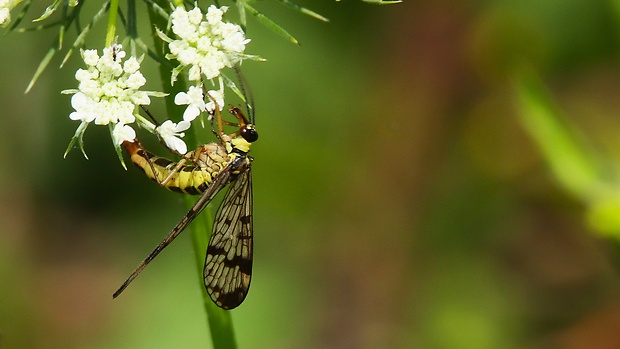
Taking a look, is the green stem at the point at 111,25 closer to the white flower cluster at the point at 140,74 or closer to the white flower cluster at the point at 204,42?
the white flower cluster at the point at 140,74

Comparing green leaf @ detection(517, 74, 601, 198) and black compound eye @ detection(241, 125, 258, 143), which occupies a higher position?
green leaf @ detection(517, 74, 601, 198)

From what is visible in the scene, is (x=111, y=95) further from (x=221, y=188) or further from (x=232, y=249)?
(x=232, y=249)

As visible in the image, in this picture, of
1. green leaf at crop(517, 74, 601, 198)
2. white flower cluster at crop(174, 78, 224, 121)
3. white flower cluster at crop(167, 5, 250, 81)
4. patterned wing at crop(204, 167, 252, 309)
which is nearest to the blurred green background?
green leaf at crop(517, 74, 601, 198)

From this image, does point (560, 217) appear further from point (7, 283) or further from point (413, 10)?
point (7, 283)

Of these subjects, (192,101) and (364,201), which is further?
(364,201)

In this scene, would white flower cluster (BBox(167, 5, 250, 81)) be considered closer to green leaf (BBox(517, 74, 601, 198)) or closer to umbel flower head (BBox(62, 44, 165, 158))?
umbel flower head (BBox(62, 44, 165, 158))

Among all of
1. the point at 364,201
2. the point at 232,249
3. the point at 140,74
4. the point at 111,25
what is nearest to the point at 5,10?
the point at 111,25

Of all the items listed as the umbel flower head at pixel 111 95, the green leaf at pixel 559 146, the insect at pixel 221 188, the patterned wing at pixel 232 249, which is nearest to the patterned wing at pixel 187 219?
the insect at pixel 221 188
